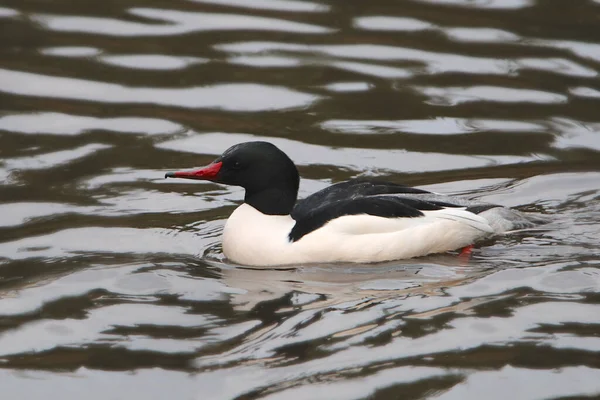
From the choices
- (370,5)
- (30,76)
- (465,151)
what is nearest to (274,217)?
(465,151)

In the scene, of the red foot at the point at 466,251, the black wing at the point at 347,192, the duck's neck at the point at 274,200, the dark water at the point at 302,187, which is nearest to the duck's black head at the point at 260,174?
the duck's neck at the point at 274,200

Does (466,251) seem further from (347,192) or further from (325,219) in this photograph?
(325,219)

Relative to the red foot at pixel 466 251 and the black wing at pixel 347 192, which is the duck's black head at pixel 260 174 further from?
the red foot at pixel 466 251

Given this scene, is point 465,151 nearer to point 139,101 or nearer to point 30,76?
point 139,101

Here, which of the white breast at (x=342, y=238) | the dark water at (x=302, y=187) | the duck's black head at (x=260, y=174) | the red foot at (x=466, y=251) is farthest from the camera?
the red foot at (x=466, y=251)

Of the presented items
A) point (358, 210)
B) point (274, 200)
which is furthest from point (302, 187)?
point (358, 210)

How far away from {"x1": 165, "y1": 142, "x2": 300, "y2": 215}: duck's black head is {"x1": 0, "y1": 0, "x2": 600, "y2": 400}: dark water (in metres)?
0.56

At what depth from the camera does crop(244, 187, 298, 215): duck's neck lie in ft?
28.3

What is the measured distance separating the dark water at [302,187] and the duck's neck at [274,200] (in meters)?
0.51

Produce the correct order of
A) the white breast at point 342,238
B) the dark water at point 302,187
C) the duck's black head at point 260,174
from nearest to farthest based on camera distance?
the dark water at point 302,187
the white breast at point 342,238
the duck's black head at point 260,174

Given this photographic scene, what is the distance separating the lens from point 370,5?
13.8 meters

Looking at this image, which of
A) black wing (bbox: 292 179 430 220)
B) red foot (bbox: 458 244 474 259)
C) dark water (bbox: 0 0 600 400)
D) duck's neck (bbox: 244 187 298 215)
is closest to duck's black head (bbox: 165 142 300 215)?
duck's neck (bbox: 244 187 298 215)

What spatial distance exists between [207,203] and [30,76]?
3261mm

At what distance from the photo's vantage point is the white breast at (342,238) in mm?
8352
